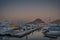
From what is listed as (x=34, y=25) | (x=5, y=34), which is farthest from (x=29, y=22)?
(x=5, y=34)

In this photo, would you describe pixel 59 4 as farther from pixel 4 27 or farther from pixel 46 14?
pixel 4 27

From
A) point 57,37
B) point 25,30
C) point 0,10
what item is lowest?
point 57,37

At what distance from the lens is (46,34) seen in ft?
7.95

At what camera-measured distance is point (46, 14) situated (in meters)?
2.50

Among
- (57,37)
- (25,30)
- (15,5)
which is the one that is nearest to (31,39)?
(25,30)

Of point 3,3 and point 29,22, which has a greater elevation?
point 3,3

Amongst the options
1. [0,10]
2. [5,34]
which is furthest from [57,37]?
[0,10]

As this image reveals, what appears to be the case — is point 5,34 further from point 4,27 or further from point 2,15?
point 2,15

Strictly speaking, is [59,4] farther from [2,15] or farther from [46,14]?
[2,15]

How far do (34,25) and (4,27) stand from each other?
0.53 meters

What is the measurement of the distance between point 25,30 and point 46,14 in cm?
46

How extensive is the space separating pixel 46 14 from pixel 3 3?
31.2 inches

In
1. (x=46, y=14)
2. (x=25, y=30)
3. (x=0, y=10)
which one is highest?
(x=0, y=10)

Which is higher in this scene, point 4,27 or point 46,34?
point 4,27
